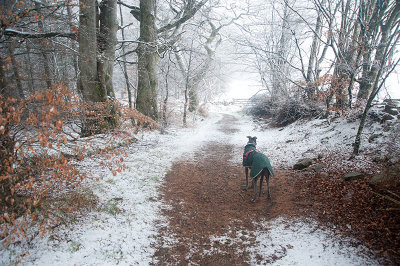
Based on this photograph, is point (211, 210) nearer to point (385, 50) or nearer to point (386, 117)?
point (385, 50)

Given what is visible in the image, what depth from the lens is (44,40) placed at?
4.58 metres

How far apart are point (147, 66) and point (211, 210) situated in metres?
9.05

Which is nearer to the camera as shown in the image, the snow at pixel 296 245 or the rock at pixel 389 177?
the snow at pixel 296 245

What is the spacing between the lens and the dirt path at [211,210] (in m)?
3.39

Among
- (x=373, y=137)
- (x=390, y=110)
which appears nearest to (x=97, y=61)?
(x=373, y=137)

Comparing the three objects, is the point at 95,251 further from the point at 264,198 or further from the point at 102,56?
the point at 102,56

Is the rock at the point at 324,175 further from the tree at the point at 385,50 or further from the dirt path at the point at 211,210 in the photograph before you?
the tree at the point at 385,50

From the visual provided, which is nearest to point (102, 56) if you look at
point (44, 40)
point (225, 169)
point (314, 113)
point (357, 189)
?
point (44, 40)

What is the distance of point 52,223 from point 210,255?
2595 millimetres

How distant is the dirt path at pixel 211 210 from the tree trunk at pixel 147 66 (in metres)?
4.89

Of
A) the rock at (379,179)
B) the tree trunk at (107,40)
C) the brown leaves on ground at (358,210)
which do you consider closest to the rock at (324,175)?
the brown leaves on ground at (358,210)

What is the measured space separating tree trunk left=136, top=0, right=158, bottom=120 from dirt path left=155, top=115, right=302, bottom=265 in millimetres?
4888

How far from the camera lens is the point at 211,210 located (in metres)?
4.73

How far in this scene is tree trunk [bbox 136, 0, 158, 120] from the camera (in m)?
10.5
